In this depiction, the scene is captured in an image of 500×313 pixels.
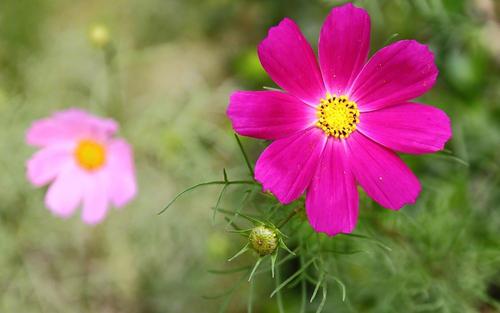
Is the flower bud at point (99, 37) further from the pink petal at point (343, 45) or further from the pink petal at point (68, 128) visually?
the pink petal at point (343, 45)

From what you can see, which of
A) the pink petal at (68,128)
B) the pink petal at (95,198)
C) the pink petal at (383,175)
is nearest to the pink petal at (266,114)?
the pink petal at (383,175)

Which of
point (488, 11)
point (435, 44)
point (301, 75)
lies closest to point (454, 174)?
point (435, 44)

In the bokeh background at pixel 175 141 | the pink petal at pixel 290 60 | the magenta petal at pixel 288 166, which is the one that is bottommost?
the bokeh background at pixel 175 141

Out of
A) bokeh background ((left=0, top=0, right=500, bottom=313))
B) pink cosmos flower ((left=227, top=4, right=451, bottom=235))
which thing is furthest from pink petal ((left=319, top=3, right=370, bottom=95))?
bokeh background ((left=0, top=0, right=500, bottom=313))

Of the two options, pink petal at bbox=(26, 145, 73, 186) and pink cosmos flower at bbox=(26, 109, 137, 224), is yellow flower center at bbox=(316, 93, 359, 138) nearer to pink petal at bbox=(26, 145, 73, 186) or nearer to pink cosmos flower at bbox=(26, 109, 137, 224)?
pink cosmos flower at bbox=(26, 109, 137, 224)

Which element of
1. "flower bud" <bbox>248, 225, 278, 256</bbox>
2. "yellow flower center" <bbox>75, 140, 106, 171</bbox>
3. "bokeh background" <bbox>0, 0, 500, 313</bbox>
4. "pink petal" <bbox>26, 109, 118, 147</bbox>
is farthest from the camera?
"bokeh background" <bbox>0, 0, 500, 313</bbox>

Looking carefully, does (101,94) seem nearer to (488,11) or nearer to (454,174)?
(454,174)
